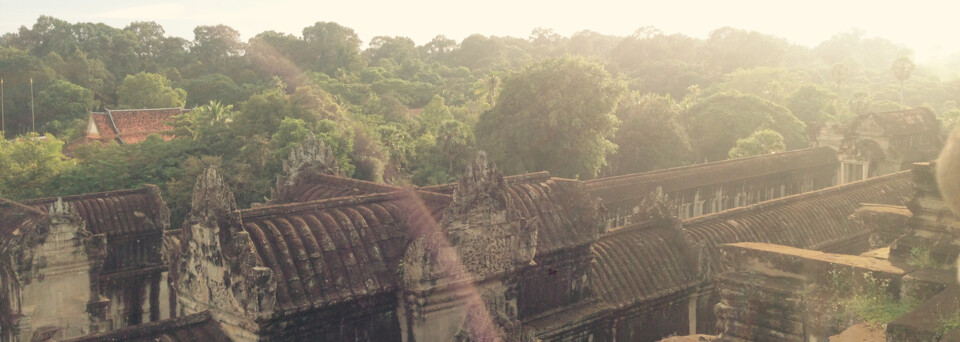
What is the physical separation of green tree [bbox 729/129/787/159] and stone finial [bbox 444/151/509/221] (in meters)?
34.5

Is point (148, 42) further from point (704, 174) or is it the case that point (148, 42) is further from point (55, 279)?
point (55, 279)

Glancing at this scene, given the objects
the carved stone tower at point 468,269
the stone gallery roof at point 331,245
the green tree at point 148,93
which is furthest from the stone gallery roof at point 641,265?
the green tree at point 148,93

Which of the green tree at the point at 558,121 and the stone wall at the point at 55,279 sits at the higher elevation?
the green tree at the point at 558,121

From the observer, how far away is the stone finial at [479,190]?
9.99 m

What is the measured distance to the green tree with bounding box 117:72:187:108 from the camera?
60.8 metres

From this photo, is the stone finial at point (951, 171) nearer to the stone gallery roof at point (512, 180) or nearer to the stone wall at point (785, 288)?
the stone wall at point (785, 288)

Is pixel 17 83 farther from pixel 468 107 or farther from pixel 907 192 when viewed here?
pixel 907 192

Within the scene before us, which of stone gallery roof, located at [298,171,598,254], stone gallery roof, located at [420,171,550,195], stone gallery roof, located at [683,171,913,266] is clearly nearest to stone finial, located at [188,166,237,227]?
stone gallery roof, located at [298,171,598,254]

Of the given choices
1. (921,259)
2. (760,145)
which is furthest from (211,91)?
(921,259)

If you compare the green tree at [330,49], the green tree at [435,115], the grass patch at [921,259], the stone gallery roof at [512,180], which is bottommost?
the grass patch at [921,259]

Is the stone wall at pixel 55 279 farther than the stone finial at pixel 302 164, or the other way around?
the stone finial at pixel 302 164

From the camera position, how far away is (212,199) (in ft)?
28.5

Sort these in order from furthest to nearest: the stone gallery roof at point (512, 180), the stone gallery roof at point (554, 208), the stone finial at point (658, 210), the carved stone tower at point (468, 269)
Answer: the stone finial at point (658, 210) → the stone gallery roof at point (512, 180) → the stone gallery roof at point (554, 208) → the carved stone tower at point (468, 269)

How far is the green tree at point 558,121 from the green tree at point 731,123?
1590cm
